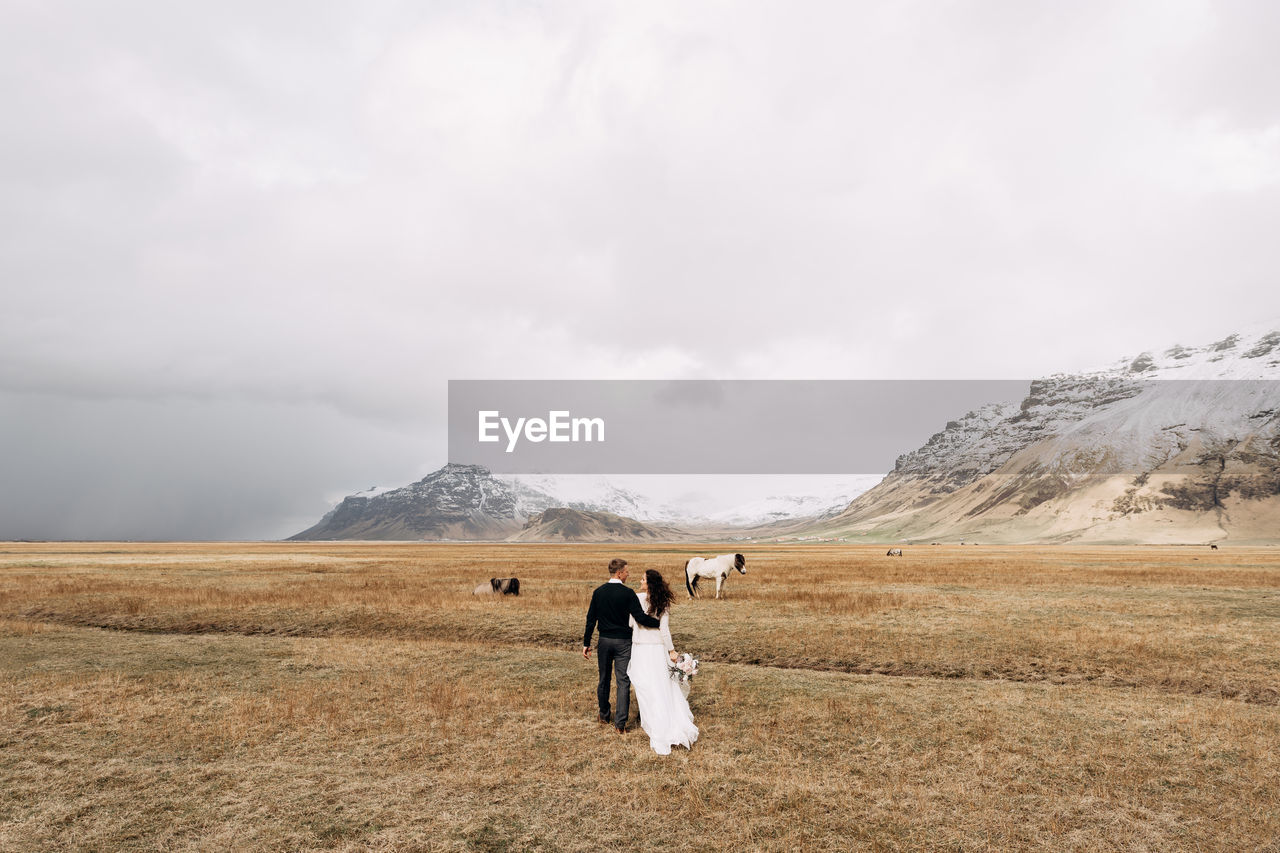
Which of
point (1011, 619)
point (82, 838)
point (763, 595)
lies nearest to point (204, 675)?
point (82, 838)

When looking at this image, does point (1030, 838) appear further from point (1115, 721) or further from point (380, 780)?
point (380, 780)

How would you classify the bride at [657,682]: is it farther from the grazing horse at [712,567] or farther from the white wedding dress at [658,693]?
the grazing horse at [712,567]

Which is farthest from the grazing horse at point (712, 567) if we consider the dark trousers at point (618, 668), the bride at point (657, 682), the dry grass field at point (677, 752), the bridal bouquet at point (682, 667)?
the bride at point (657, 682)

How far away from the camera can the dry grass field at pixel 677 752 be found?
9.26m

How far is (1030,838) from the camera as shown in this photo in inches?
352

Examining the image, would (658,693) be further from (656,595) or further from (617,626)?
(656,595)

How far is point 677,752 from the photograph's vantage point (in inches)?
478

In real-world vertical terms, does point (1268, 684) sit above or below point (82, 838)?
below

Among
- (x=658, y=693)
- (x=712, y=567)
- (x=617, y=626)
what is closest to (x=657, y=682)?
(x=658, y=693)

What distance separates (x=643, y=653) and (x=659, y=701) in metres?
0.97

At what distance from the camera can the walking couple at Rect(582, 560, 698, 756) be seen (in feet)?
41.3

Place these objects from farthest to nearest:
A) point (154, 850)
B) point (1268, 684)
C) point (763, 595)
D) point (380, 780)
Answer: point (763, 595) → point (1268, 684) → point (380, 780) → point (154, 850)

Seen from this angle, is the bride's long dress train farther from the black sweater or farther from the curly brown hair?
the curly brown hair

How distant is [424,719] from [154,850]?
584 cm
